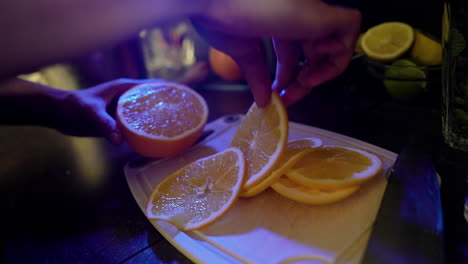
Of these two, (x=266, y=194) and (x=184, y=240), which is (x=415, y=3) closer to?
(x=266, y=194)

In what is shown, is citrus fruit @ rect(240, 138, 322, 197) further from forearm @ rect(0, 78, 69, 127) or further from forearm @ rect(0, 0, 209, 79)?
forearm @ rect(0, 78, 69, 127)

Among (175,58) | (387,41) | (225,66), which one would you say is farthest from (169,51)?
(387,41)

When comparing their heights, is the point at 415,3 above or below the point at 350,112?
above

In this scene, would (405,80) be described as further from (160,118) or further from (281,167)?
(160,118)

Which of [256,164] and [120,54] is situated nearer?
[256,164]

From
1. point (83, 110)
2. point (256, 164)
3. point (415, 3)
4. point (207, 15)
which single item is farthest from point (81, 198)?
point (415, 3)

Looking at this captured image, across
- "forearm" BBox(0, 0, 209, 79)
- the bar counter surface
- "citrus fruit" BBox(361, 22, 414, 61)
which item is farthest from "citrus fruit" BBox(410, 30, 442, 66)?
"forearm" BBox(0, 0, 209, 79)
